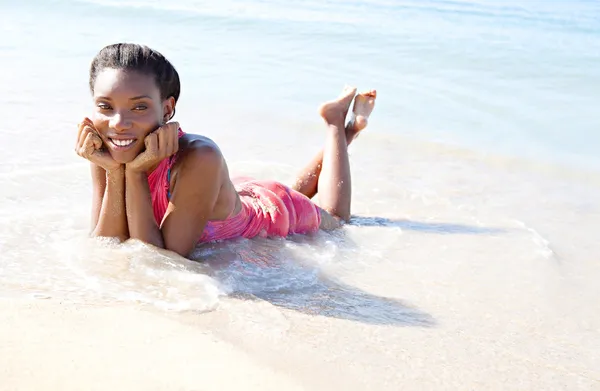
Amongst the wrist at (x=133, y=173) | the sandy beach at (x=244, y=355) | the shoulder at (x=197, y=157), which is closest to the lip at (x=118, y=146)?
the wrist at (x=133, y=173)

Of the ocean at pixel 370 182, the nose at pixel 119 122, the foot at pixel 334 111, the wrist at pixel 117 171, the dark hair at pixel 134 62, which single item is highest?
the dark hair at pixel 134 62

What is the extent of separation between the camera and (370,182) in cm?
528

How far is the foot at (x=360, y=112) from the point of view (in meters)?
4.93

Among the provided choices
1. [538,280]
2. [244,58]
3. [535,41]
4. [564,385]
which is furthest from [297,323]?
[535,41]

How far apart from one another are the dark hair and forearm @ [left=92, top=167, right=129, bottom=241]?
1.29ft

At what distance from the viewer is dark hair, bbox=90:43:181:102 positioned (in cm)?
321

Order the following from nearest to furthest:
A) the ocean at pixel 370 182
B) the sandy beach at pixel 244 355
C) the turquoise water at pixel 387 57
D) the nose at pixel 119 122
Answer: the sandy beach at pixel 244 355
the ocean at pixel 370 182
the nose at pixel 119 122
the turquoise water at pixel 387 57

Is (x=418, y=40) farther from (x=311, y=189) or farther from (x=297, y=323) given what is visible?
(x=297, y=323)

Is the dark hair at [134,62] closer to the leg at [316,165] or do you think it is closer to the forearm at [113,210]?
the forearm at [113,210]

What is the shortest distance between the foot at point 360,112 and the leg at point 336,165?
0.06 metres

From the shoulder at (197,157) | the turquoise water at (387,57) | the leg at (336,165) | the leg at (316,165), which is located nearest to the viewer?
the shoulder at (197,157)

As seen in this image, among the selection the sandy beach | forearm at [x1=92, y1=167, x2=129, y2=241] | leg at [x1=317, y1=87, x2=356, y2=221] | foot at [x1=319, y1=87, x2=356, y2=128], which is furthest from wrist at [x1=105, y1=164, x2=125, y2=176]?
foot at [x1=319, y1=87, x2=356, y2=128]

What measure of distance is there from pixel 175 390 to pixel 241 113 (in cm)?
468

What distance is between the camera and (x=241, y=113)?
6684 mm
